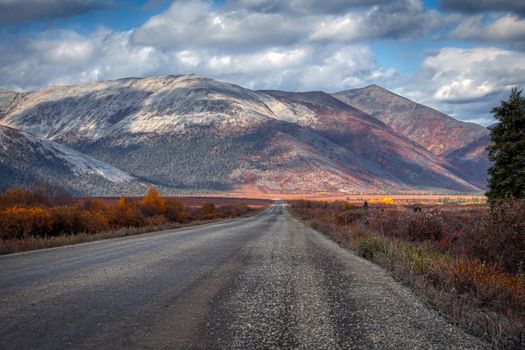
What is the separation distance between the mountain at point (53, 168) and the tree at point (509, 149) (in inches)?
4225

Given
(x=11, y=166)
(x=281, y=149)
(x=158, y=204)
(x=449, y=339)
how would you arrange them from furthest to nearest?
1. (x=281, y=149)
2. (x=11, y=166)
3. (x=158, y=204)
4. (x=449, y=339)

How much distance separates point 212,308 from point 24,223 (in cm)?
1799

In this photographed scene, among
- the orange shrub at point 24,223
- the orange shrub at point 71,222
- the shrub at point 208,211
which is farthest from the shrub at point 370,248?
the shrub at point 208,211

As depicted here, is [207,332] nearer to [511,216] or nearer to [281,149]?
[511,216]

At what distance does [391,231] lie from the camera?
2167 cm

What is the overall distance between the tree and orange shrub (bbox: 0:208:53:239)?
26.5 metres

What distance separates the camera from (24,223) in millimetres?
21422

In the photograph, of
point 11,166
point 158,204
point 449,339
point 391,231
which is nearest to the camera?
point 449,339

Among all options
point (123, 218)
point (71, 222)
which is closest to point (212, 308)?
point (71, 222)

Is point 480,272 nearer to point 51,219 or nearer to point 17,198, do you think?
point 51,219

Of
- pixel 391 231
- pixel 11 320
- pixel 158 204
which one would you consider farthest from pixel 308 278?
pixel 158 204

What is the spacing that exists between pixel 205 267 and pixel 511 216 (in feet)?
26.0

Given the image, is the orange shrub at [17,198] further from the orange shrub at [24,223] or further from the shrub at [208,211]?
the shrub at [208,211]

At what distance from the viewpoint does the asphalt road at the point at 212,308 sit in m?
5.31
